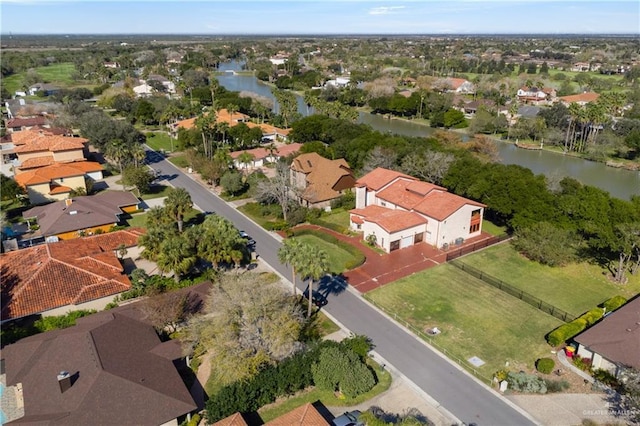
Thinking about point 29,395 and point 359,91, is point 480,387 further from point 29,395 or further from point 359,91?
point 359,91

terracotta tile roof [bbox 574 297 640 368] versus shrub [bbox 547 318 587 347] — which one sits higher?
terracotta tile roof [bbox 574 297 640 368]

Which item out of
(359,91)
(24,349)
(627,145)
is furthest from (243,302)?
(359,91)

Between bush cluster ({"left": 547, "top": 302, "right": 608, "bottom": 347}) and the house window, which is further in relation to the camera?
the house window

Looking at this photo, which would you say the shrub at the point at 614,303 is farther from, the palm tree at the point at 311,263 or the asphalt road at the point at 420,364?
the palm tree at the point at 311,263

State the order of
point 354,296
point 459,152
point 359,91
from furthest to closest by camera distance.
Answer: point 359,91 < point 459,152 < point 354,296

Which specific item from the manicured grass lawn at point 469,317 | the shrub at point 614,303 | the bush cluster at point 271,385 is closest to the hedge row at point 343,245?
the manicured grass lawn at point 469,317

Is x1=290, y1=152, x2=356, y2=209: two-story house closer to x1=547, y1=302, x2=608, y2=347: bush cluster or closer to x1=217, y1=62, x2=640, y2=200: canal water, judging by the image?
x1=217, y1=62, x2=640, y2=200: canal water

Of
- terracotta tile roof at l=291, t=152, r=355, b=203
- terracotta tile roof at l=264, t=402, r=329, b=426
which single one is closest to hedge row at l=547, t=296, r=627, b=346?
terracotta tile roof at l=264, t=402, r=329, b=426
